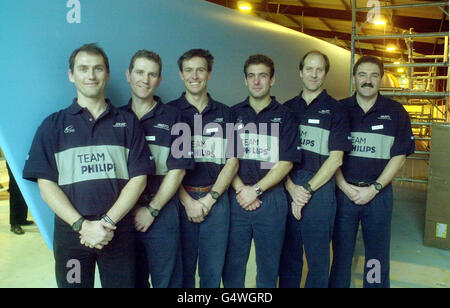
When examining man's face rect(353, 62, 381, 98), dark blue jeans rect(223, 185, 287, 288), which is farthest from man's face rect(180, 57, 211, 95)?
man's face rect(353, 62, 381, 98)

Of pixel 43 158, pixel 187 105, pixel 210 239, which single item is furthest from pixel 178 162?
pixel 43 158

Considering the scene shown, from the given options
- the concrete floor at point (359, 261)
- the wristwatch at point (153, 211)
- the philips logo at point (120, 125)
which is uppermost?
the philips logo at point (120, 125)

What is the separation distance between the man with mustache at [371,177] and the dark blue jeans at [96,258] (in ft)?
4.27

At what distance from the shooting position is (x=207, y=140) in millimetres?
2012

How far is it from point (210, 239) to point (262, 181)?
42cm

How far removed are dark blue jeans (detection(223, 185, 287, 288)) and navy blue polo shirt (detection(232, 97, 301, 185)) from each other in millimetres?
160

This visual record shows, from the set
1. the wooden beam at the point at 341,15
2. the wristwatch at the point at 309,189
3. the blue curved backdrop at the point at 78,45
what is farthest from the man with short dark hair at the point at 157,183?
the wooden beam at the point at 341,15

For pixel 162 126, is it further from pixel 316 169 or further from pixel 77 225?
pixel 316 169

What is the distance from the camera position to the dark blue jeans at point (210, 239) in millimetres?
1995

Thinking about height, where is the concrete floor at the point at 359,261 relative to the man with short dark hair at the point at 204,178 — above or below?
below

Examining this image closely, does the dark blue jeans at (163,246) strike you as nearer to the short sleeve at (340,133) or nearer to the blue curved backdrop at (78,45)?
the blue curved backdrop at (78,45)

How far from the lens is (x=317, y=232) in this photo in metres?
2.16

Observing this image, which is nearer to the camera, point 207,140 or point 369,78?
point 207,140
